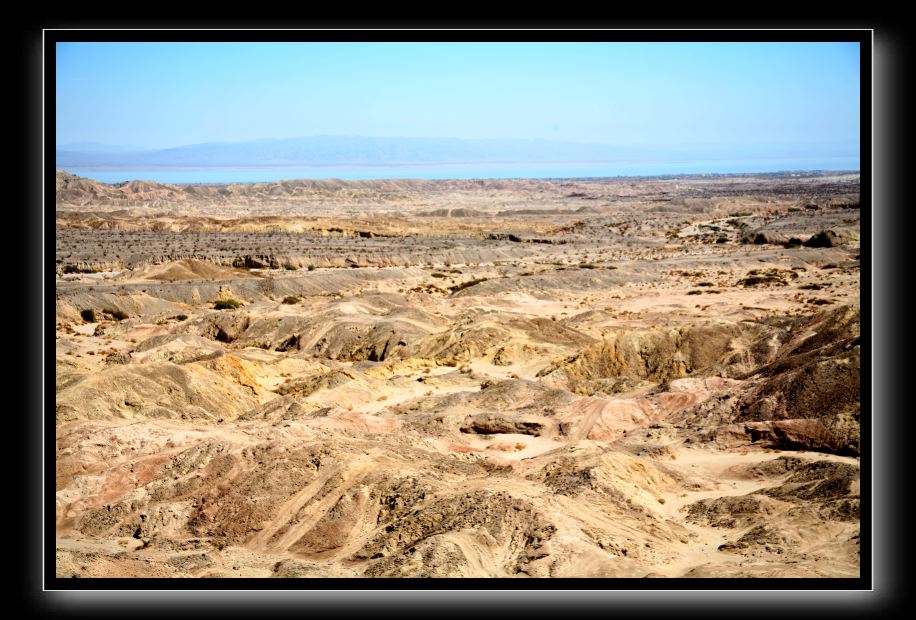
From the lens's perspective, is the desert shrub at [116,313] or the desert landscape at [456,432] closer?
the desert landscape at [456,432]

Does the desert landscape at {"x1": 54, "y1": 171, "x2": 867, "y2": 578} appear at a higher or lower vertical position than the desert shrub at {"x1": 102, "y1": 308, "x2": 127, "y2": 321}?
lower

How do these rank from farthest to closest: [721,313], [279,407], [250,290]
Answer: [250,290] < [721,313] < [279,407]

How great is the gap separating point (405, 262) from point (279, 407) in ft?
167

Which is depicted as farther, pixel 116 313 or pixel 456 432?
pixel 116 313

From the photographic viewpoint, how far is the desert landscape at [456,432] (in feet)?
42.1

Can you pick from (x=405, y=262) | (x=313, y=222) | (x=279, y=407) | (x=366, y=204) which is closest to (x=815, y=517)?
(x=279, y=407)

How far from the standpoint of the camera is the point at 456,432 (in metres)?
21.5

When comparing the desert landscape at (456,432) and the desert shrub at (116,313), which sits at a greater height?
the desert shrub at (116,313)

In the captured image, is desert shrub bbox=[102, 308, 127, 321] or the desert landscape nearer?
the desert landscape

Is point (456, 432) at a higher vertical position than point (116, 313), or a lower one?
lower

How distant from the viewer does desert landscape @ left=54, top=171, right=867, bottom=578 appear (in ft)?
42.1
